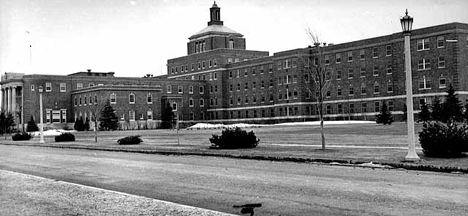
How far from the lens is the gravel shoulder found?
33.3 feet

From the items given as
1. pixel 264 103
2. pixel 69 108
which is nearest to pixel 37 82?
pixel 69 108

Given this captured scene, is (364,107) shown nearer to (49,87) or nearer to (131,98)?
(131,98)

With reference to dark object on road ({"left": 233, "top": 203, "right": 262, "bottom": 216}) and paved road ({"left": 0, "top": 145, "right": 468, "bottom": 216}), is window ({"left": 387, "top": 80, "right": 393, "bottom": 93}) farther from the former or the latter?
dark object on road ({"left": 233, "top": 203, "right": 262, "bottom": 216})

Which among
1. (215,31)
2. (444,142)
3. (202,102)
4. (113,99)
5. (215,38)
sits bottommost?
(444,142)

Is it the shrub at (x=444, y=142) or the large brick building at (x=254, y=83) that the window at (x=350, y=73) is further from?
the shrub at (x=444, y=142)

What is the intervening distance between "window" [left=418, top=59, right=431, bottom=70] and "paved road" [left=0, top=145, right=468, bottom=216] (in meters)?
67.8

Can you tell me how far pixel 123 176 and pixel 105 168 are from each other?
3385 mm

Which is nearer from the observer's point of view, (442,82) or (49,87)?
(442,82)

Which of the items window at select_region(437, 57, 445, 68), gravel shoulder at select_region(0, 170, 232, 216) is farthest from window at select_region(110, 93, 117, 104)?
gravel shoulder at select_region(0, 170, 232, 216)

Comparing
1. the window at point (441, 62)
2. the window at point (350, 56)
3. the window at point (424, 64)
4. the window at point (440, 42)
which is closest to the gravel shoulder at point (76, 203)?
the window at point (441, 62)

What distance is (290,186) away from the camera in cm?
1346

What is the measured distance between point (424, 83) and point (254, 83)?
137 feet

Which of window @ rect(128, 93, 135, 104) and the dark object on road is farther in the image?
window @ rect(128, 93, 135, 104)

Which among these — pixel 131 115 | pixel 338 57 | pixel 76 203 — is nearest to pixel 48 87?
pixel 131 115
